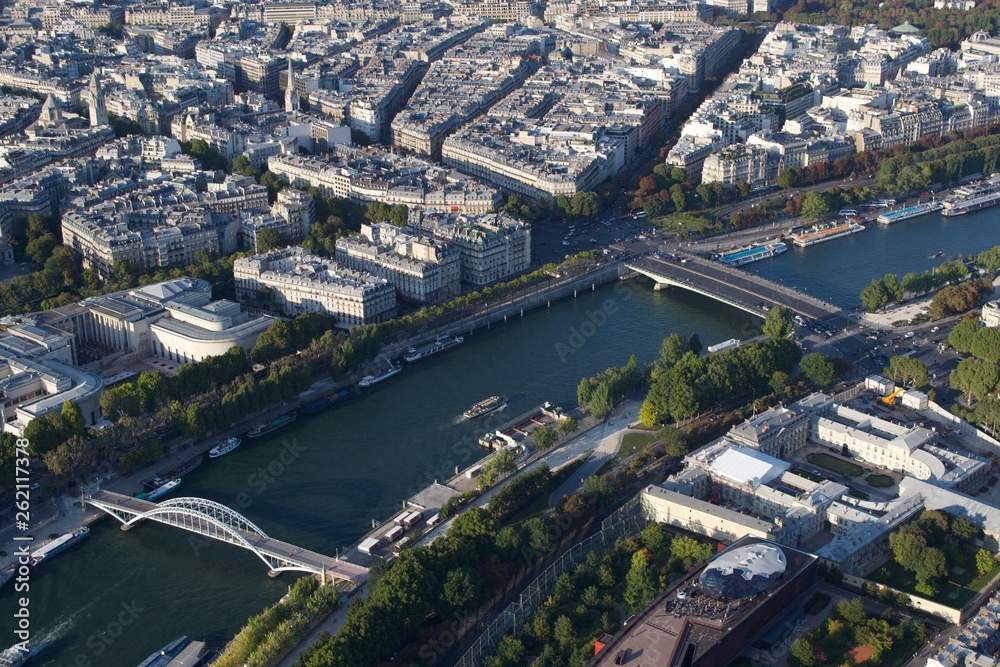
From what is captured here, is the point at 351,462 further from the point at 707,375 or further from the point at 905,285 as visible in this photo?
the point at 905,285

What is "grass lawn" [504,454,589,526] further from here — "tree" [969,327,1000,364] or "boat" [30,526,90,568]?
"tree" [969,327,1000,364]

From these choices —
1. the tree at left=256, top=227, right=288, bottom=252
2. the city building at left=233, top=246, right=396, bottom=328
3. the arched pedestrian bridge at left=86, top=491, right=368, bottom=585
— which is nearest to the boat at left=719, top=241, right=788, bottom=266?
the city building at left=233, top=246, right=396, bottom=328

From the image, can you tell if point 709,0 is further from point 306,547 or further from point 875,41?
point 306,547

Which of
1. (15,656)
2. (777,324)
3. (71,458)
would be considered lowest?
(15,656)

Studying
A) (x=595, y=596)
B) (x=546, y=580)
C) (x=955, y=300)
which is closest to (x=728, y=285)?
(x=955, y=300)

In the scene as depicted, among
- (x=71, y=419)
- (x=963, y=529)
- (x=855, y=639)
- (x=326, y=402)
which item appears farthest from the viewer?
(x=326, y=402)

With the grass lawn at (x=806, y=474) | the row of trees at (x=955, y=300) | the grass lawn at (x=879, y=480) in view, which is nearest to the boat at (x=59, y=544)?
the grass lawn at (x=806, y=474)

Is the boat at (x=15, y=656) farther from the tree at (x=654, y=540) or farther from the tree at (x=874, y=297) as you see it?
the tree at (x=874, y=297)
